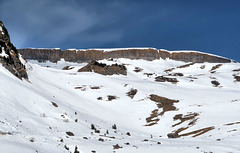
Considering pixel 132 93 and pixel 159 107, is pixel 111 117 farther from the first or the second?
pixel 132 93

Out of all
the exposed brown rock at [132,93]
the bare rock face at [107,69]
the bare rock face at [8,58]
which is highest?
the bare rock face at [107,69]

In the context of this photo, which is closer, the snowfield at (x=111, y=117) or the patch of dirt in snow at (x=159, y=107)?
the snowfield at (x=111, y=117)

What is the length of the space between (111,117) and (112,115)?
1.92 m

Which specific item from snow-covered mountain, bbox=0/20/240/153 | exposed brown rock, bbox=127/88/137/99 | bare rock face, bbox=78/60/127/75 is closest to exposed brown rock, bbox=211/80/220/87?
snow-covered mountain, bbox=0/20/240/153

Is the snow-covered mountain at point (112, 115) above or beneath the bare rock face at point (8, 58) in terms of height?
beneath

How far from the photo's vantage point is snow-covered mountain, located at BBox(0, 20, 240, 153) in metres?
17.2

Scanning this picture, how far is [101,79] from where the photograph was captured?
80.2m

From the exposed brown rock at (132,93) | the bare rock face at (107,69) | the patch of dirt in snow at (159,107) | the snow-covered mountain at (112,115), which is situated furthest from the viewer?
the bare rock face at (107,69)

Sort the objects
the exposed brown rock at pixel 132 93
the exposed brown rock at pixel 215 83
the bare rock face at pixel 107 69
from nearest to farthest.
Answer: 1. the exposed brown rock at pixel 132 93
2. the exposed brown rock at pixel 215 83
3. the bare rock face at pixel 107 69

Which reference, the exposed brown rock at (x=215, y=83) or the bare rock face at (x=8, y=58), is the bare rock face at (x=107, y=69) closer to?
the exposed brown rock at (x=215, y=83)

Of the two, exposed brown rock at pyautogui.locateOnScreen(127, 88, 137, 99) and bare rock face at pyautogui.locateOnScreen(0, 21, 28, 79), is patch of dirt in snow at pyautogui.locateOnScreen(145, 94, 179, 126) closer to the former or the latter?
exposed brown rock at pyautogui.locateOnScreen(127, 88, 137, 99)

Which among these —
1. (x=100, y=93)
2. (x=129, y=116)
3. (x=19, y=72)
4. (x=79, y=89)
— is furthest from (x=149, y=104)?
(x=19, y=72)

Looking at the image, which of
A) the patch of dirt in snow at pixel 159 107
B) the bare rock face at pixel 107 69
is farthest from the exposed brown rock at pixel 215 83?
the patch of dirt in snow at pixel 159 107

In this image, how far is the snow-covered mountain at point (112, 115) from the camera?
17219 mm
